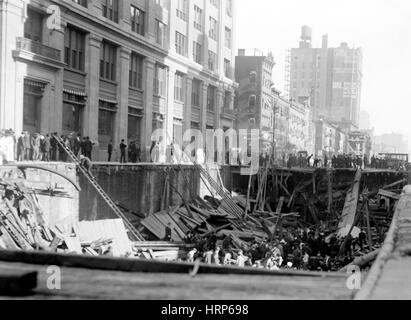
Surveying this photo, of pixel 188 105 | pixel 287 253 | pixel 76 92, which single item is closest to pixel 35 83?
pixel 76 92

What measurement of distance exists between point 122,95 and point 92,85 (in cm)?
330

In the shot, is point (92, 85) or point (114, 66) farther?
point (114, 66)

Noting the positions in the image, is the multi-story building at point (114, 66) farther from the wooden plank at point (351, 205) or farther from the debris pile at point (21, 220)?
the wooden plank at point (351, 205)

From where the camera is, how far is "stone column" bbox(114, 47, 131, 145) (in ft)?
101

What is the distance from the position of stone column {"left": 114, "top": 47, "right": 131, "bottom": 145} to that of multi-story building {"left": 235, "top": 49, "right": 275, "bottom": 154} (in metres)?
29.0

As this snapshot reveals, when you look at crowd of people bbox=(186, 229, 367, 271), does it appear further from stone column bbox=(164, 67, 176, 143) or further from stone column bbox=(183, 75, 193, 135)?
stone column bbox=(183, 75, 193, 135)

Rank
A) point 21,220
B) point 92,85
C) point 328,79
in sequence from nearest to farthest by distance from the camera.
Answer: point 21,220 < point 92,85 < point 328,79

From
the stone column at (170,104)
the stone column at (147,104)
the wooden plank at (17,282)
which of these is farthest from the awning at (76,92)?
the wooden plank at (17,282)

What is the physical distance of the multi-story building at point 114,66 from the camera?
22391 mm

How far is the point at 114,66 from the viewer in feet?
101

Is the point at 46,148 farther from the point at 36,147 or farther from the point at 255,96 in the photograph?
the point at 255,96

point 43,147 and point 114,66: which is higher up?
point 114,66
